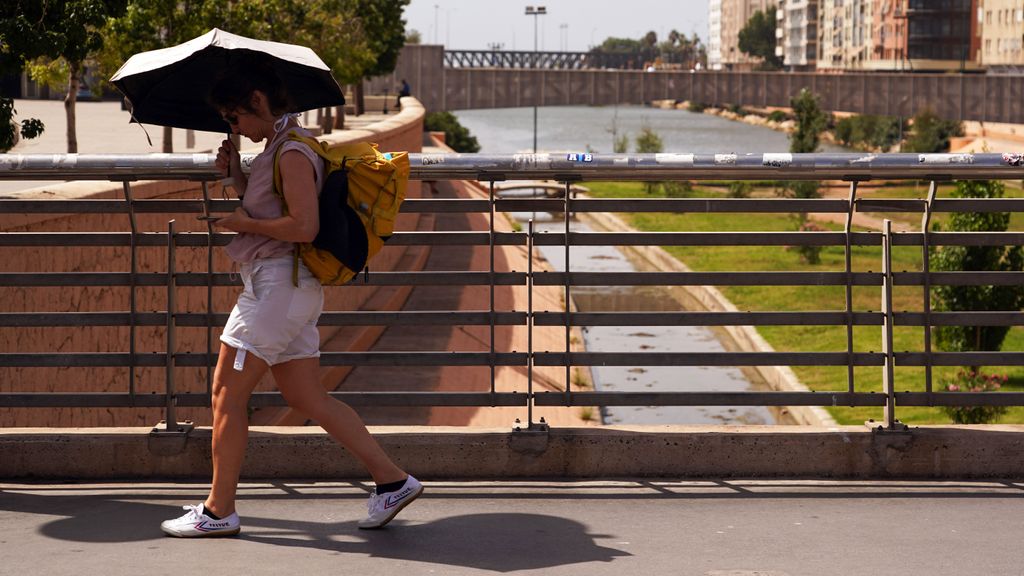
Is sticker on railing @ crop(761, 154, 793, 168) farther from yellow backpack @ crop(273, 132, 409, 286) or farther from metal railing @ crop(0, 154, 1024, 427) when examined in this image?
yellow backpack @ crop(273, 132, 409, 286)

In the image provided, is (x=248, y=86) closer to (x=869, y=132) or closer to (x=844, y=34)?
(x=869, y=132)

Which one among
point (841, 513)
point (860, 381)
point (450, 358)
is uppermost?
point (450, 358)

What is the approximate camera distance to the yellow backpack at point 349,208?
5785mm

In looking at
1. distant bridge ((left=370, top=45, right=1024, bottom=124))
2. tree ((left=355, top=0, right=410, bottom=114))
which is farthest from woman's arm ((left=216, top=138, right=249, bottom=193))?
distant bridge ((left=370, top=45, right=1024, bottom=124))

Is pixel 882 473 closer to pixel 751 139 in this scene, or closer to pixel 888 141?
pixel 888 141

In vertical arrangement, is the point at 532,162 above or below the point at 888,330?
above

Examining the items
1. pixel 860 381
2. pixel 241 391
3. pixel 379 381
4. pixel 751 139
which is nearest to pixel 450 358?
pixel 241 391

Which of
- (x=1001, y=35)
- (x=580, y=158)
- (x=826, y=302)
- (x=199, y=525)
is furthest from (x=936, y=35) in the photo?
(x=199, y=525)

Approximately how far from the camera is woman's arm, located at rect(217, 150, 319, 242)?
5688mm

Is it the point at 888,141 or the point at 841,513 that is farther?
the point at 888,141

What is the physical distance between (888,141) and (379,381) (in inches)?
4170

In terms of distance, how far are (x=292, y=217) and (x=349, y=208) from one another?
0.75 feet

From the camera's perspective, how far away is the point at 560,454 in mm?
6977

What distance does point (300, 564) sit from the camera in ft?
18.3
